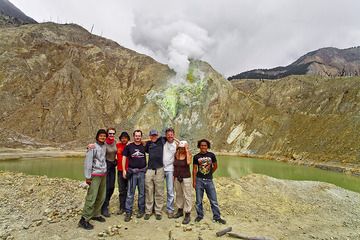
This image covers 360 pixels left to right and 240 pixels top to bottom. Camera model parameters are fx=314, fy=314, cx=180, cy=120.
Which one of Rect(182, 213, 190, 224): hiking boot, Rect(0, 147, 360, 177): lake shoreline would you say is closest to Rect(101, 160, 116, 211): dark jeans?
Rect(182, 213, 190, 224): hiking boot

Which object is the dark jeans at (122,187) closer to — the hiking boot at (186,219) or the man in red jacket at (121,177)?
the man in red jacket at (121,177)

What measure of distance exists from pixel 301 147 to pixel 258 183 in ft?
108

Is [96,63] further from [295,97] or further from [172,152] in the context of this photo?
[172,152]

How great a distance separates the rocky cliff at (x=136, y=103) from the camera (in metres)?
48.2

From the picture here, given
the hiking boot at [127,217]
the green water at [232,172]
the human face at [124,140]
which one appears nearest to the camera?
the hiking boot at [127,217]

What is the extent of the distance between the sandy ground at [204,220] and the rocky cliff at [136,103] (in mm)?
31069

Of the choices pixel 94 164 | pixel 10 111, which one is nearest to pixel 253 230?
pixel 94 164

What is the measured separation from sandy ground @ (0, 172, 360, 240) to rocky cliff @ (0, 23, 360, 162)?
102ft

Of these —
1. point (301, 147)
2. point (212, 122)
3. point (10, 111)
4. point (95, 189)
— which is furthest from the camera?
point (212, 122)

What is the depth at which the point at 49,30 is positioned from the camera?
72875mm

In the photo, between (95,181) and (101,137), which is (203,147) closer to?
(101,137)

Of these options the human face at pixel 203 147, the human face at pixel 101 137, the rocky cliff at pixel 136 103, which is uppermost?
the rocky cliff at pixel 136 103

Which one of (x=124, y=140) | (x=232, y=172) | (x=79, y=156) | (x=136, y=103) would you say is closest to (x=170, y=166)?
(x=124, y=140)

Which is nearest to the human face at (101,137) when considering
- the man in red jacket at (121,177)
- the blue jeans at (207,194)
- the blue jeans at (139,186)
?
the man in red jacket at (121,177)
